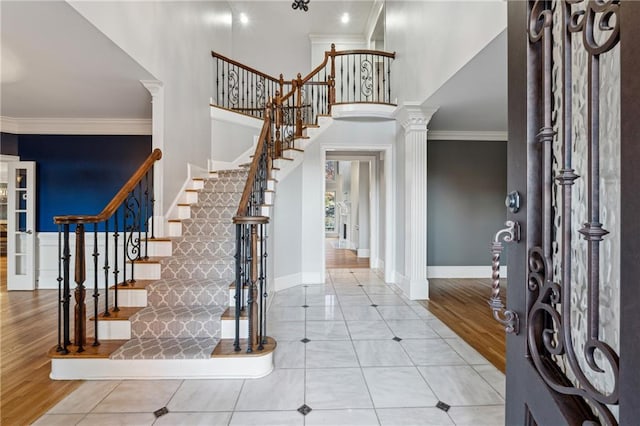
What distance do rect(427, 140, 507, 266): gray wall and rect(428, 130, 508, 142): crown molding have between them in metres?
0.08

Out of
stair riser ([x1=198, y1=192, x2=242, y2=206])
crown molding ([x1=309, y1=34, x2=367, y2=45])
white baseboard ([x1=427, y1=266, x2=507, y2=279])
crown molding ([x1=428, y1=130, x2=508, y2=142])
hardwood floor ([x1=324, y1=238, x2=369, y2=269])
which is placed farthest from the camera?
crown molding ([x1=309, y1=34, x2=367, y2=45])

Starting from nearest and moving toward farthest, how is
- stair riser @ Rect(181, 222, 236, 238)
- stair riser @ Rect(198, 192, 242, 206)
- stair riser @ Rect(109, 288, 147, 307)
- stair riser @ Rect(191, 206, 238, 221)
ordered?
1. stair riser @ Rect(109, 288, 147, 307)
2. stair riser @ Rect(181, 222, 236, 238)
3. stair riser @ Rect(191, 206, 238, 221)
4. stair riser @ Rect(198, 192, 242, 206)

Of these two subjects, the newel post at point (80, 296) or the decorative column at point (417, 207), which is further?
the decorative column at point (417, 207)

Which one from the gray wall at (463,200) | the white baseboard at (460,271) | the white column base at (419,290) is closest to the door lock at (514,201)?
the white column base at (419,290)

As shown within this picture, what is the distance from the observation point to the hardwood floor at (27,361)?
6.65ft

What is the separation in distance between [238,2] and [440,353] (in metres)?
7.19

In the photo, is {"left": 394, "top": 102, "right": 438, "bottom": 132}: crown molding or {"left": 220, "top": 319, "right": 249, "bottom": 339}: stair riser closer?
{"left": 220, "top": 319, "right": 249, "bottom": 339}: stair riser

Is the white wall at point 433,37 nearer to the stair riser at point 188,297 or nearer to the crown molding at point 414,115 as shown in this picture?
the crown molding at point 414,115

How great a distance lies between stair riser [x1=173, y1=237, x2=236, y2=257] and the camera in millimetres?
3426

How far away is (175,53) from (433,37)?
10.1ft

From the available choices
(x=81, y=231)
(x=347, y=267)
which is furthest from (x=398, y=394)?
(x=347, y=267)

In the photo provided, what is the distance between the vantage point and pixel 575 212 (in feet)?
2.47

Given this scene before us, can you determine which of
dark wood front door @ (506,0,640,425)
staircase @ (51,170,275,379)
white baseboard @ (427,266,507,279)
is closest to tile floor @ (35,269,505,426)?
staircase @ (51,170,275,379)

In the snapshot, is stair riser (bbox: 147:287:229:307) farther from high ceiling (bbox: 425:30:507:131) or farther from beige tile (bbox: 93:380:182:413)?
high ceiling (bbox: 425:30:507:131)
